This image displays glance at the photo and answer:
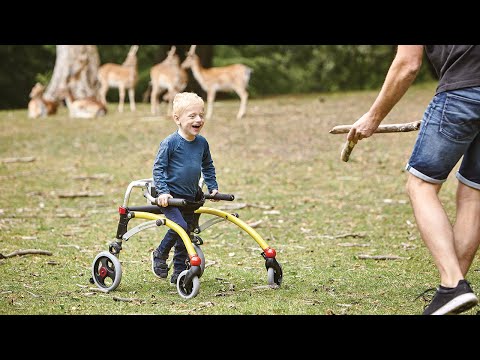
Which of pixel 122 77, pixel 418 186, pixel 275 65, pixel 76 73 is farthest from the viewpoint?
pixel 275 65

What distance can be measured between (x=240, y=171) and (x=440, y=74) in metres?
7.64

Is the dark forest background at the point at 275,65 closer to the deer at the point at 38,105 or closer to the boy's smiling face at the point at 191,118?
the deer at the point at 38,105

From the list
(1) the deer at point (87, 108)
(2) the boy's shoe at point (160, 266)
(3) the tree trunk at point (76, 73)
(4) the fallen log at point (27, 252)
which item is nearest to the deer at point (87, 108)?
(1) the deer at point (87, 108)

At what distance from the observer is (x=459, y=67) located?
4.23m

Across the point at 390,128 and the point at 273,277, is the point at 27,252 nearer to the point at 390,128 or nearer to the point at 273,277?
the point at 273,277

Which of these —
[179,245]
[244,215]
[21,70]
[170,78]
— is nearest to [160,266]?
[179,245]

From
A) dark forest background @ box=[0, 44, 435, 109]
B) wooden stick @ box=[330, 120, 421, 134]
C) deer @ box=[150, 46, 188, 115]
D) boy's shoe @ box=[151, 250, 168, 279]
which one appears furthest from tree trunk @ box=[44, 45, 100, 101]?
wooden stick @ box=[330, 120, 421, 134]

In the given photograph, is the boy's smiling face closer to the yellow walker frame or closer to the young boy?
the young boy

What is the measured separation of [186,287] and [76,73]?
47.8ft

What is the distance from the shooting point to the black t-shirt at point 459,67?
4.18 meters

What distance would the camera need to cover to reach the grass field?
5.17 meters

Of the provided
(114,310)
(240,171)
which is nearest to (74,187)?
(240,171)
